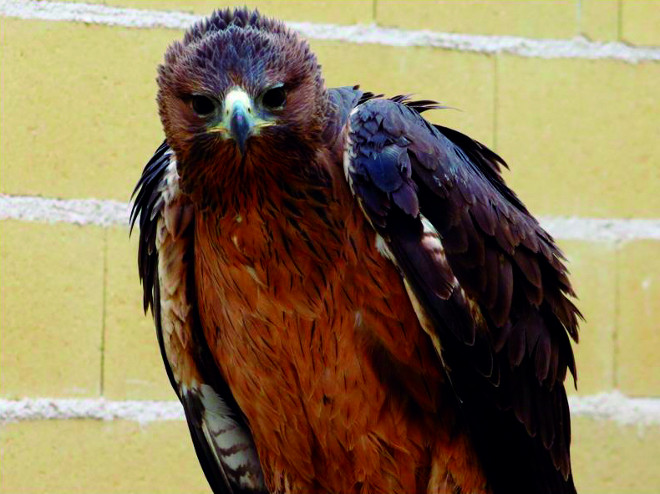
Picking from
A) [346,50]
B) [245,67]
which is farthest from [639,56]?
[245,67]

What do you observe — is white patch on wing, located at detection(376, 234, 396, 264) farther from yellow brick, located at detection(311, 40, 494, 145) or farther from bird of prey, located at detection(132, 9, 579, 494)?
yellow brick, located at detection(311, 40, 494, 145)

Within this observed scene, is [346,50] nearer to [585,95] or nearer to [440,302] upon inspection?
[585,95]

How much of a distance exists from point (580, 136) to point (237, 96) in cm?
176

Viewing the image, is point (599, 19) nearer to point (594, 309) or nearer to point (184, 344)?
point (594, 309)

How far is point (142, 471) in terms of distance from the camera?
4.01 meters

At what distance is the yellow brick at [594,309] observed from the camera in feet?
13.9

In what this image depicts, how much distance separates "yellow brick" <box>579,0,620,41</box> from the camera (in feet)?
14.1

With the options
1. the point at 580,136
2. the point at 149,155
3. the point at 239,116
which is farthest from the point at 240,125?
the point at 580,136

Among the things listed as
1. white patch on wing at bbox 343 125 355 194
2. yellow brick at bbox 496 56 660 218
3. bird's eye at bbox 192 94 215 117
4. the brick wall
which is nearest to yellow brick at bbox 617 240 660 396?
the brick wall

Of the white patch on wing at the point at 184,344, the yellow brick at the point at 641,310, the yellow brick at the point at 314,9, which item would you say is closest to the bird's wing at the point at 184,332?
the white patch on wing at the point at 184,344

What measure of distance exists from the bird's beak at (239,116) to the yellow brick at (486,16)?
4.58 feet

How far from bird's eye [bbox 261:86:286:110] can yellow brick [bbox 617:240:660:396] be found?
5.64ft

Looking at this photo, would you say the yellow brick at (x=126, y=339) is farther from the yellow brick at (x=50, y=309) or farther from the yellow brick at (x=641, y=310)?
the yellow brick at (x=641, y=310)

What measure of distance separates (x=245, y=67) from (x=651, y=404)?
208 centimetres
